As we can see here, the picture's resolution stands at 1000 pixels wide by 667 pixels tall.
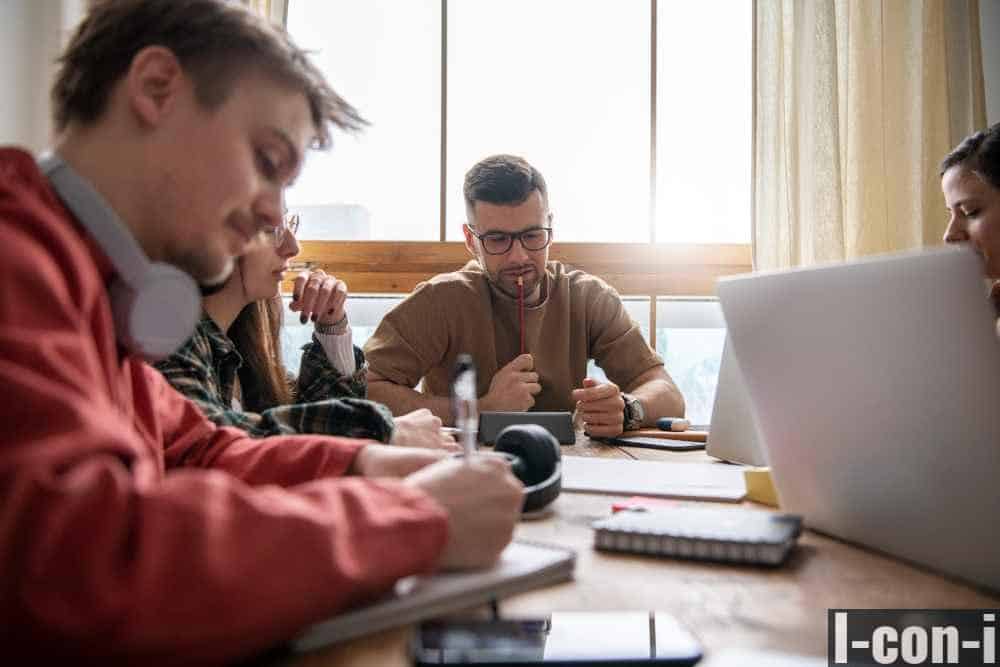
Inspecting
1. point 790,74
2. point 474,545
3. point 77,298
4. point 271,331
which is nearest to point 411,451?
point 474,545

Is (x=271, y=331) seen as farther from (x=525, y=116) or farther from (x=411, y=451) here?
(x=525, y=116)

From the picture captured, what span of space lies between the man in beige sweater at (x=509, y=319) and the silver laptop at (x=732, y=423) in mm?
806

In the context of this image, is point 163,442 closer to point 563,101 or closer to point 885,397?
point 885,397

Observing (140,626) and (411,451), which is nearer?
(140,626)

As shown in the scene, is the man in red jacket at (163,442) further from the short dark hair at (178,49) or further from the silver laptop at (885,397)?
the silver laptop at (885,397)

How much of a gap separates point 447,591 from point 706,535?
27 centimetres

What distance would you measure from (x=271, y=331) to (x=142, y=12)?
1066 mm

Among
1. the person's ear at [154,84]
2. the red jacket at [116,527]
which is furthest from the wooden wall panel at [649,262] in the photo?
the red jacket at [116,527]

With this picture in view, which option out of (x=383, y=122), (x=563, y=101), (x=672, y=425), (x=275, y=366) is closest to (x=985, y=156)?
(x=672, y=425)

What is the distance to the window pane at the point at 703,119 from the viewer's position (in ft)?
9.73

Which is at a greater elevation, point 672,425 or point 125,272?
point 125,272

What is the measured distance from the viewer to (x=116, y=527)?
1.53ft

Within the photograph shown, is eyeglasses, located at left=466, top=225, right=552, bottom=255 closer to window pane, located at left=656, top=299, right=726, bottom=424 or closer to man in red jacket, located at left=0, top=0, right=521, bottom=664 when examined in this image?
window pane, located at left=656, top=299, right=726, bottom=424

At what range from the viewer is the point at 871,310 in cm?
69
